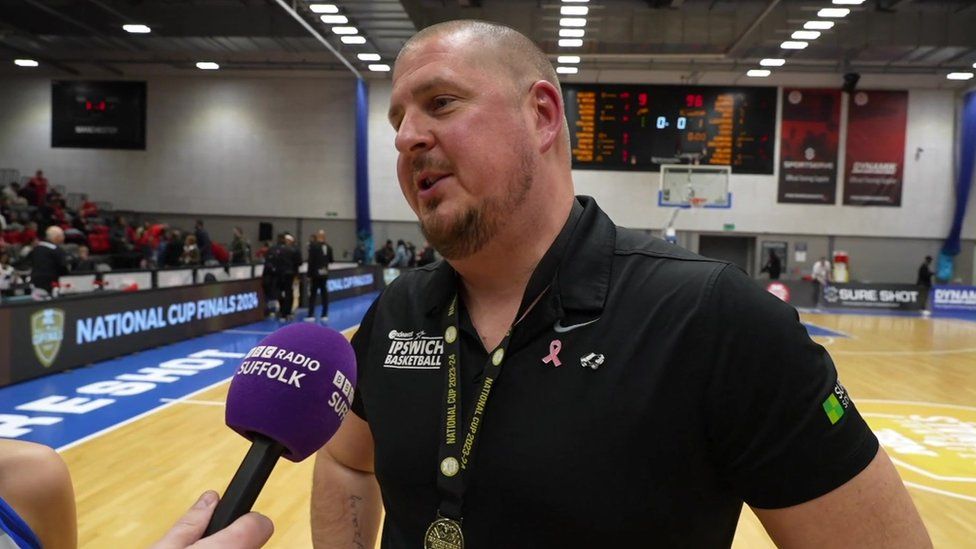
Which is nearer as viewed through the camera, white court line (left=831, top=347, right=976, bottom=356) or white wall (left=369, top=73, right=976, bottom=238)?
white court line (left=831, top=347, right=976, bottom=356)

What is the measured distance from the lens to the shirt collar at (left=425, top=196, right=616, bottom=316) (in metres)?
1.17

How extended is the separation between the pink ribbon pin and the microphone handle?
0.48m

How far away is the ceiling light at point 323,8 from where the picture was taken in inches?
540

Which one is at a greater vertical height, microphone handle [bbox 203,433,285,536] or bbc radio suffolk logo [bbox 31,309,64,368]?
microphone handle [bbox 203,433,285,536]

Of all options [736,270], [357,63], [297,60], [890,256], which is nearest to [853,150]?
[890,256]

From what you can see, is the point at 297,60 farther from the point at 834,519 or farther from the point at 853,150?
the point at 834,519

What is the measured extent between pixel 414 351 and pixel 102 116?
25.1m

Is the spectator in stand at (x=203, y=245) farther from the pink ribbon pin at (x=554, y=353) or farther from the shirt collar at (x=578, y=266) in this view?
the pink ribbon pin at (x=554, y=353)

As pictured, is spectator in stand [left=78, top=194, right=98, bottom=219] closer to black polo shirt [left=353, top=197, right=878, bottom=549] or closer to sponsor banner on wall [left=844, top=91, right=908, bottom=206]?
black polo shirt [left=353, top=197, right=878, bottom=549]

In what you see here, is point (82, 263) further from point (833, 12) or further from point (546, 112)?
point (833, 12)

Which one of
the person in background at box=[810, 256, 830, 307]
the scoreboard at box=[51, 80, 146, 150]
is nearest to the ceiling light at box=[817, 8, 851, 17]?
the person in background at box=[810, 256, 830, 307]

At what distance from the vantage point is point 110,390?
6812 mm

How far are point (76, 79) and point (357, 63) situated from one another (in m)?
9.98

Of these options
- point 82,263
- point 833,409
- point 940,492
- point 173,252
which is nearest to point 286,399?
point 833,409
